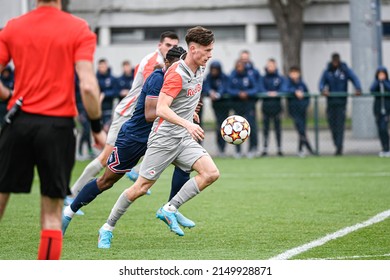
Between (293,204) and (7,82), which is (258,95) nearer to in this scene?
(7,82)

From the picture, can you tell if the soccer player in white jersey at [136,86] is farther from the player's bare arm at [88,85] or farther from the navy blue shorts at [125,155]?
the player's bare arm at [88,85]

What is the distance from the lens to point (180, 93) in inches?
328

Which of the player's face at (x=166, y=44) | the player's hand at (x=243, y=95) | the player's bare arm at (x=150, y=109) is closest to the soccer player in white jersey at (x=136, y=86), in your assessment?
the player's face at (x=166, y=44)

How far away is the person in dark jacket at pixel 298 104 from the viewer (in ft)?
63.9

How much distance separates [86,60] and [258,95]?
44.6ft

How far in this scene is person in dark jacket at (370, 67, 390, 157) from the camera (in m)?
19.1

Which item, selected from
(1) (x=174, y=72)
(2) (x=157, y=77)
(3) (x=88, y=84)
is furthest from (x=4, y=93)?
(2) (x=157, y=77)

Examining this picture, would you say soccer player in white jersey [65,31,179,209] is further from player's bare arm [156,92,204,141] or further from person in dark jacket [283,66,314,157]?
person in dark jacket [283,66,314,157]

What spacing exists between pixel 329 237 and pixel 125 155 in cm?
214

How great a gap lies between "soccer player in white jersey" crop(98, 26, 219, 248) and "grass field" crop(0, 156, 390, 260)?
1.28 feet

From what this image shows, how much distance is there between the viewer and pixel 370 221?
993 centimetres

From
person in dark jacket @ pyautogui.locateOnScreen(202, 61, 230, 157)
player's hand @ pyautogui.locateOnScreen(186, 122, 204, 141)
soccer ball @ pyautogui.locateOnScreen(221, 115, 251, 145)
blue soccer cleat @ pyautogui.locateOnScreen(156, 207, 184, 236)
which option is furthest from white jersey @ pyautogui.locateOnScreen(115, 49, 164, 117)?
person in dark jacket @ pyautogui.locateOnScreen(202, 61, 230, 157)

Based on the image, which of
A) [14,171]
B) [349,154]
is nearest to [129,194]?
[14,171]

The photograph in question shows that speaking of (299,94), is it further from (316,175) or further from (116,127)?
(116,127)
